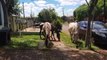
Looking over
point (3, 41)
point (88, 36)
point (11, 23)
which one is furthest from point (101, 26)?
point (11, 23)

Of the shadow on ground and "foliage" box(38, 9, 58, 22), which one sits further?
"foliage" box(38, 9, 58, 22)

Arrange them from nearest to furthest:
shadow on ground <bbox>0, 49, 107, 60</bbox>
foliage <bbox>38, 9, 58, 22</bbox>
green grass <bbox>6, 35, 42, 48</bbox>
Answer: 1. shadow on ground <bbox>0, 49, 107, 60</bbox>
2. green grass <bbox>6, 35, 42, 48</bbox>
3. foliage <bbox>38, 9, 58, 22</bbox>

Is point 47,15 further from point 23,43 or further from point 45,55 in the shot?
point 45,55

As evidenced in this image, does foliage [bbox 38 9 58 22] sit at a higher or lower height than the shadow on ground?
higher

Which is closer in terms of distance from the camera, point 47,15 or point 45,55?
point 45,55

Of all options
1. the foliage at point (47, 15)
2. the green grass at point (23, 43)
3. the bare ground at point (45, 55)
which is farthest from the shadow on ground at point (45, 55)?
the foliage at point (47, 15)

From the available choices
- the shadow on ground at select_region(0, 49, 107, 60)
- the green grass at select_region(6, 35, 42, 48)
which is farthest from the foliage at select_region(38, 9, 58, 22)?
the shadow on ground at select_region(0, 49, 107, 60)

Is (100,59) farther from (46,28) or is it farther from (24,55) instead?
(46,28)

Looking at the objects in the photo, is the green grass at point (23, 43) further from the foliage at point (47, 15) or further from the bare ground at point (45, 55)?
the foliage at point (47, 15)

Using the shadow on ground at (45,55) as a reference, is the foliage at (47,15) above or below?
above

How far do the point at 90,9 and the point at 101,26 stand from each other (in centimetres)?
474

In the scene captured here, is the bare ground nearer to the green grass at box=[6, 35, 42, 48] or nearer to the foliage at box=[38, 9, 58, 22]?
the green grass at box=[6, 35, 42, 48]

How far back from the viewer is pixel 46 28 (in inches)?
665

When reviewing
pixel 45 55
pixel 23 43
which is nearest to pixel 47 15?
pixel 23 43
